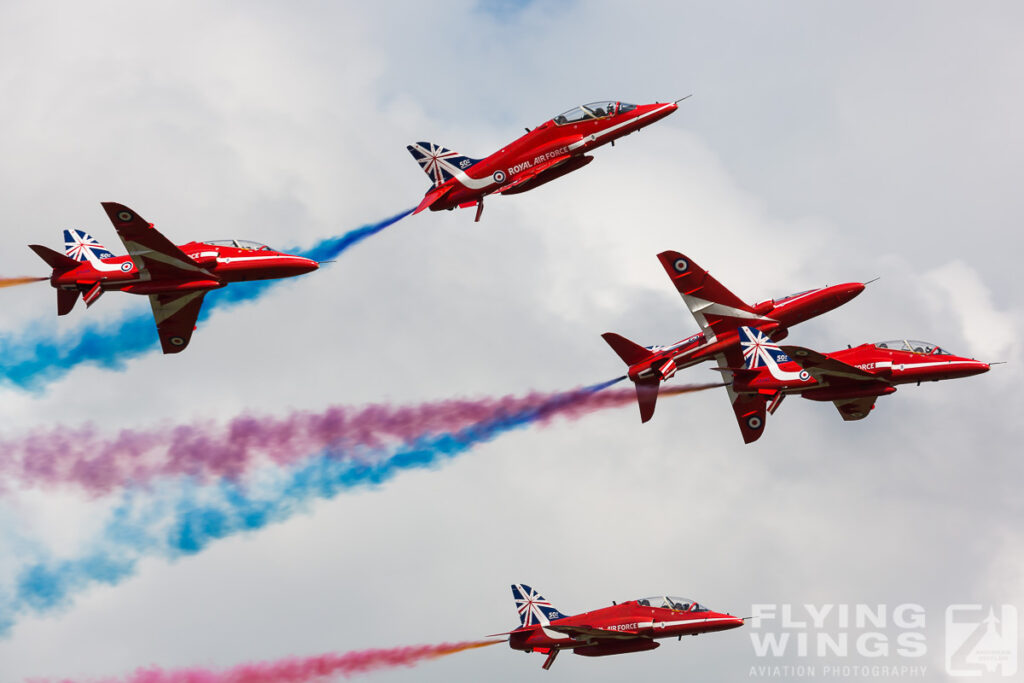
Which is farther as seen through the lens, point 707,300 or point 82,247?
point 707,300

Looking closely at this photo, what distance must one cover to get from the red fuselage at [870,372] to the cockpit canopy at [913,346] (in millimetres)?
42

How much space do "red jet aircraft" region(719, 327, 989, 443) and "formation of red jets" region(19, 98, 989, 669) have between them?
5cm

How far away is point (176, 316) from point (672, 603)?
25.4 meters

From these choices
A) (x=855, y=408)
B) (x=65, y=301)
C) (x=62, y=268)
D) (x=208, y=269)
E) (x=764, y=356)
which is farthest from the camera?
(x=855, y=408)

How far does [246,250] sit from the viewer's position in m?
63.2

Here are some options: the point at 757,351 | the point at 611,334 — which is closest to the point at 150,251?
the point at 611,334

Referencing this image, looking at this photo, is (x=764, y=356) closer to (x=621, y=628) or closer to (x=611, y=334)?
(x=611, y=334)

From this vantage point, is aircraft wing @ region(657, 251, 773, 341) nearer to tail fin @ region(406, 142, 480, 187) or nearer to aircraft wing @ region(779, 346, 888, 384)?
aircraft wing @ region(779, 346, 888, 384)

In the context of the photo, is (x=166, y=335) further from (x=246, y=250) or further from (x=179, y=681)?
(x=179, y=681)

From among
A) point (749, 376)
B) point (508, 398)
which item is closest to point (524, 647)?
point (508, 398)

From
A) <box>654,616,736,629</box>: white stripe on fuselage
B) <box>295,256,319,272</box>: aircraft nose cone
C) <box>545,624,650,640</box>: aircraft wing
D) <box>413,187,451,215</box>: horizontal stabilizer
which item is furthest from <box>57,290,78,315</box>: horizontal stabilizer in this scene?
<box>654,616,736,629</box>: white stripe on fuselage

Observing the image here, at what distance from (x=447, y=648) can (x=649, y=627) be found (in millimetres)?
9086

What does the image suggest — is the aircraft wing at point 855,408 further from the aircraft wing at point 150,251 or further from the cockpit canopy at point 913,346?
the aircraft wing at point 150,251

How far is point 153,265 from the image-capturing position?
6181 cm
